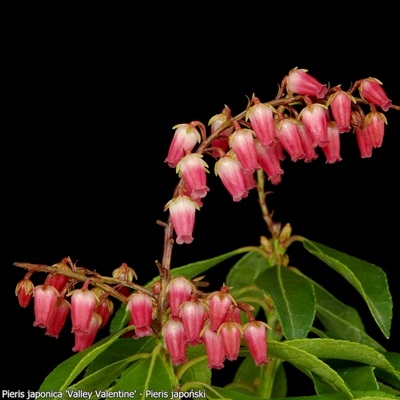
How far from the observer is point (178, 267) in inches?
132

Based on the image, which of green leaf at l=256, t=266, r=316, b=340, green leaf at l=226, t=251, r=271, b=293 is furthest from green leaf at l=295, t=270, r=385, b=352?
green leaf at l=256, t=266, r=316, b=340

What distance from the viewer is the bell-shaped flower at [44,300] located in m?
2.77

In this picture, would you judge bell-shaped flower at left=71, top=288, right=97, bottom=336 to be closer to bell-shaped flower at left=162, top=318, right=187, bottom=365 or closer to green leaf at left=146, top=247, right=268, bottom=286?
bell-shaped flower at left=162, top=318, right=187, bottom=365

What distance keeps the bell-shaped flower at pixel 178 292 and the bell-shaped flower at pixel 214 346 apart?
9 centimetres

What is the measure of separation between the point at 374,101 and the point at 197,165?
0.51m

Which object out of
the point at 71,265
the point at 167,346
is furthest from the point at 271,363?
the point at 71,265

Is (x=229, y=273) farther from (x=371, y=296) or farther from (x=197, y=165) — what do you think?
(x=197, y=165)

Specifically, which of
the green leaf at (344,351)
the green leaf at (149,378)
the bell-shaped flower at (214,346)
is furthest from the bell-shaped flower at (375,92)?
the green leaf at (149,378)

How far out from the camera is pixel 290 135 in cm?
281

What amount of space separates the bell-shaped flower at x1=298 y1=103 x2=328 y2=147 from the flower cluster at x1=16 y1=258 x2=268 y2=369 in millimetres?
464

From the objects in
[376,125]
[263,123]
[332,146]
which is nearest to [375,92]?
[376,125]

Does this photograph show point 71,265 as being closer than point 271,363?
Yes

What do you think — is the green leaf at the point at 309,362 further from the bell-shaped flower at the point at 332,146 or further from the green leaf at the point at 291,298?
the bell-shaped flower at the point at 332,146

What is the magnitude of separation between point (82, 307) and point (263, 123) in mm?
654
